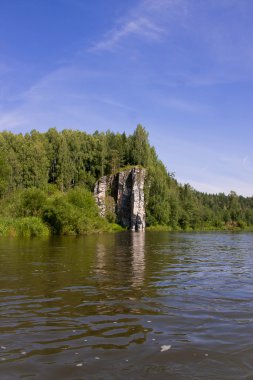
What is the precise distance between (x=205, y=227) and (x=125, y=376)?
15697cm

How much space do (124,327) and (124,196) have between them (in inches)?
4662

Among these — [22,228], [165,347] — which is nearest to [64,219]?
[22,228]

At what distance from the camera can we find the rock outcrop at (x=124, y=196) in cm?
12157

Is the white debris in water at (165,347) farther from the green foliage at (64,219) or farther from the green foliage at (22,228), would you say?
the green foliage at (64,219)

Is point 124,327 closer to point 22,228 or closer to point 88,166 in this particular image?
point 22,228

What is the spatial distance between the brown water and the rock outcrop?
340 ft

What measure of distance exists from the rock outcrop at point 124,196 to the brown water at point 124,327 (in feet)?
340

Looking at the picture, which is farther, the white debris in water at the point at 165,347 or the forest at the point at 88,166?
the forest at the point at 88,166

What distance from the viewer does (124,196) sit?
5030 inches

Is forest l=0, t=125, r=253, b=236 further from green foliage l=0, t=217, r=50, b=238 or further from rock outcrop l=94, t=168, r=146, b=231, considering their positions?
green foliage l=0, t=217, r=50, b=238

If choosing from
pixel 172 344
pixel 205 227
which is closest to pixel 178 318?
pixel 172 344

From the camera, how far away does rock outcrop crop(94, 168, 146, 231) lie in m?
122

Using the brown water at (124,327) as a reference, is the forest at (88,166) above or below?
above

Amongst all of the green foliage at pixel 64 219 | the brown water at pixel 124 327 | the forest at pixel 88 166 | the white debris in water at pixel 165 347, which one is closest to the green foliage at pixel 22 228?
the green foliage at pixel 64 219
